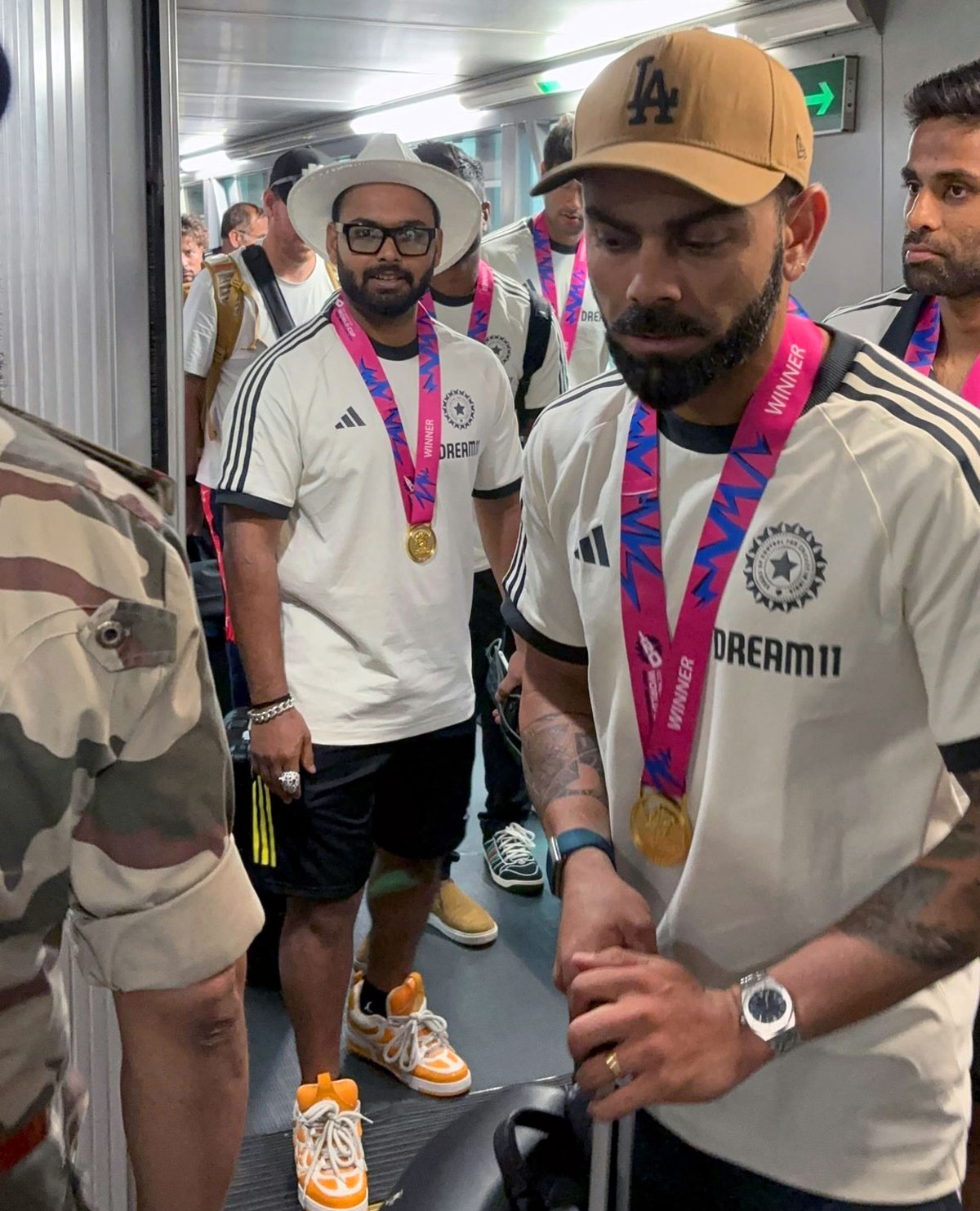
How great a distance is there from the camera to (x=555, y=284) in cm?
469

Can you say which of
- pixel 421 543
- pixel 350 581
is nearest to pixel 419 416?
pixel 421 543

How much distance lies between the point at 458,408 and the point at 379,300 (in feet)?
0.98

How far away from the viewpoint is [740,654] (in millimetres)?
1314

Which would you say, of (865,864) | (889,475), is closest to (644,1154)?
(865,864)

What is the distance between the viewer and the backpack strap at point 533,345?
13.0ft

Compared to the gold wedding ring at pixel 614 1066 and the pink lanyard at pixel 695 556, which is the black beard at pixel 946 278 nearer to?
the pink lanyard at pixel 695 556

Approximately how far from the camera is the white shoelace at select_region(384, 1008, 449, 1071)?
2895 mm

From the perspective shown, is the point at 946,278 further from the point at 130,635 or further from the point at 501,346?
the point at 130,635

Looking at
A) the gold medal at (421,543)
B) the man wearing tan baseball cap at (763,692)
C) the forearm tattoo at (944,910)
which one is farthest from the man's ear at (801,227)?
the gold medal at (421,543)

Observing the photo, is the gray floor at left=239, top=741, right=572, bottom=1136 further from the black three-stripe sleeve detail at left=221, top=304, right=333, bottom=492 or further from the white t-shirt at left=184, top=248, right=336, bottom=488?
the white t-shirt at left=184, top=248, right=336, bottom=488

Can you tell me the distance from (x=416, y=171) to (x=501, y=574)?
97cm

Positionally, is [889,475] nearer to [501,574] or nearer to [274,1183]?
[501,574]

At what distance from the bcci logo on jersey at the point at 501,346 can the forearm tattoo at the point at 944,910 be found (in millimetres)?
2924

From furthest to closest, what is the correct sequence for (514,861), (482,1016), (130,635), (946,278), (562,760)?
(514,861)
(482,1016)
(946,278)
(562,760)
(130,635)
